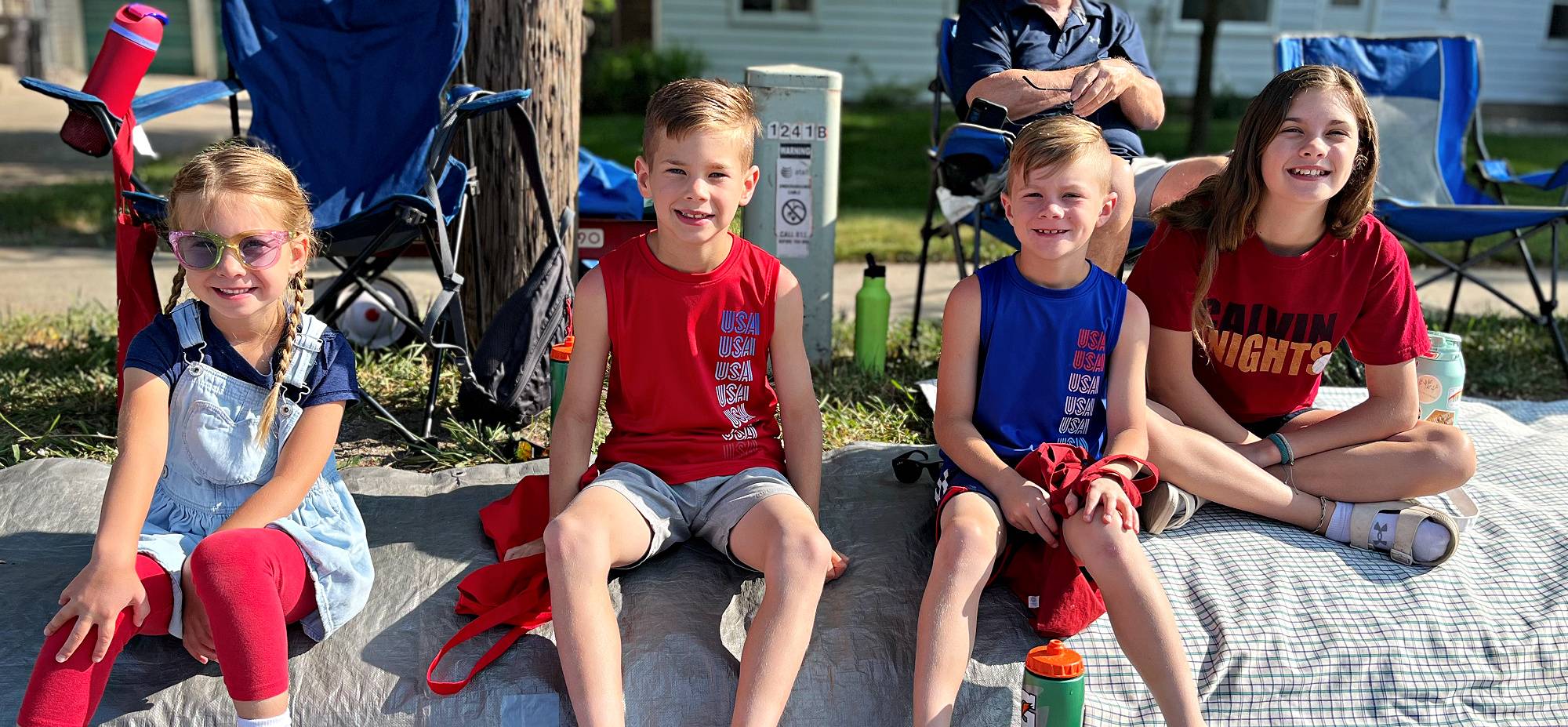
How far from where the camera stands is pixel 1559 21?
1465 centimetres

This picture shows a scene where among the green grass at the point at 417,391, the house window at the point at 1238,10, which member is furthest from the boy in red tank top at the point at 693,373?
the house window at the point at 1238,10

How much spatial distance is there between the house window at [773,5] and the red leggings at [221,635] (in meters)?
12.2

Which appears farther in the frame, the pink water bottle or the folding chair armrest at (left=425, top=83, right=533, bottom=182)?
the folding chair armrest at (left=425, top=83, right=533, bottom=182)

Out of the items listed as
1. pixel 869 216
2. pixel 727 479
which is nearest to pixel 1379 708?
pixel 727 479

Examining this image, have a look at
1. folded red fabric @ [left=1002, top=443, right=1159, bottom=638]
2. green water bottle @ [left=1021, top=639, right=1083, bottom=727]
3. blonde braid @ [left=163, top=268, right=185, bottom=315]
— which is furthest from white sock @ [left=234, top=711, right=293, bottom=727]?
folded red fabric @ [left=1002, top=443, right=1159, bottom=638]

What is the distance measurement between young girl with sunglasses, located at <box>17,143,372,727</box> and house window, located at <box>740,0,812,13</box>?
1190 cm

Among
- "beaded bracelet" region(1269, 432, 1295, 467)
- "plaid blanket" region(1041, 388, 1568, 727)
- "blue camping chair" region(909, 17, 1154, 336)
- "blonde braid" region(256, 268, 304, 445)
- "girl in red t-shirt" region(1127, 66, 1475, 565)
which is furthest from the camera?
"blue camping chair" region(909, 17, 1154, 336)

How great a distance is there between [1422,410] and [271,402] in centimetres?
281

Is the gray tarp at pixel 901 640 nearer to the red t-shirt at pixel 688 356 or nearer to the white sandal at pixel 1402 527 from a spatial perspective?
the white sandal at pixel 1402 527

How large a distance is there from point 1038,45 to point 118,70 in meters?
2.61

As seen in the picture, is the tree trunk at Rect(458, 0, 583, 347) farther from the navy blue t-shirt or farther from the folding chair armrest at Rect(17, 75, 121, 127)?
the navy blue t-shirt

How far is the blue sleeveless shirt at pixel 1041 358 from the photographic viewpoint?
2.47 m

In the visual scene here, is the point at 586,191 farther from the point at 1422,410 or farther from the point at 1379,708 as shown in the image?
the point at 1379,708

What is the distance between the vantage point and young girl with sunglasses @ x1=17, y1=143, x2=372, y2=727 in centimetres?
197
